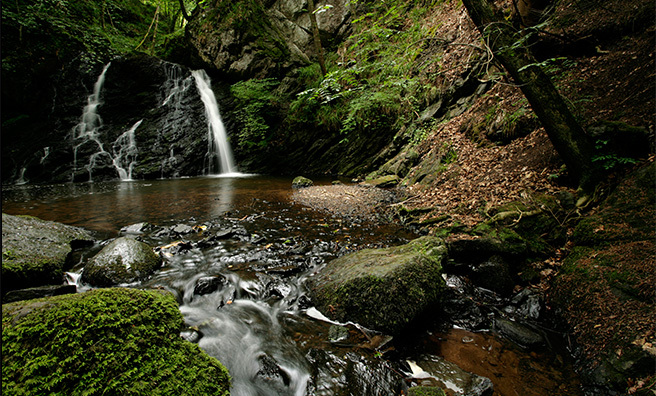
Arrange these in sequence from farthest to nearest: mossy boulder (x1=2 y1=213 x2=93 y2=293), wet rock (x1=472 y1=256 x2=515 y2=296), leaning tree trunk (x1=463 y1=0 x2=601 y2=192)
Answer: leaning tree trunk (x1=463 y1=0 x2=601 y2=192)
wet rock (x1=472 y1=256 x2=515 y2=296)
mossy boulder (x1=2 y1=213 x2=93 y2=293)

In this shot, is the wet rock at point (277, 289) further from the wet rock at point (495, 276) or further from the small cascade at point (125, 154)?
the small cascade at point (125, 154)

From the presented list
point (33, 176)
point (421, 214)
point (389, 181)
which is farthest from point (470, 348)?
point (33, 176)

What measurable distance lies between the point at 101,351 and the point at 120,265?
2860mm

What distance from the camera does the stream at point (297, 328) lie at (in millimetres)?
2420

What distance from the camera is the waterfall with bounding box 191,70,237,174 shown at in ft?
54.9

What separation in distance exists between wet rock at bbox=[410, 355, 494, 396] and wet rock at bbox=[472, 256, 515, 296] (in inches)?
59.6

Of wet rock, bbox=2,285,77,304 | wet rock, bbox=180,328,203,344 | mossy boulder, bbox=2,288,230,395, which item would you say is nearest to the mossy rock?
mossy boulder, bbox=2,288,230,395

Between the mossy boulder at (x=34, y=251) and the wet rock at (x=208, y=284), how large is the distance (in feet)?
6.44

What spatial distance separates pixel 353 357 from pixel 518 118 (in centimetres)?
651

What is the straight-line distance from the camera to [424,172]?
826 cm

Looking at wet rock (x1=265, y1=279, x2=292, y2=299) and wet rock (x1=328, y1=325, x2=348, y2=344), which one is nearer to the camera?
wet rock (x1=328, y1=325, x2=348, y2=344)

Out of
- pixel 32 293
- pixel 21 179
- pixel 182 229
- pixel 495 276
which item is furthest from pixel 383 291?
pixel 21 179

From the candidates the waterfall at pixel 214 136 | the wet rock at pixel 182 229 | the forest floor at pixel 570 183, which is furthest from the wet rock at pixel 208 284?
the waterfall at pixel 214 136

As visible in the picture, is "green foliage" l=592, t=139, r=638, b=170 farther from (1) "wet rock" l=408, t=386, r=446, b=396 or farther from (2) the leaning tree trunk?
(1) "wet rock" l=408, t=386, r=446, b=396
